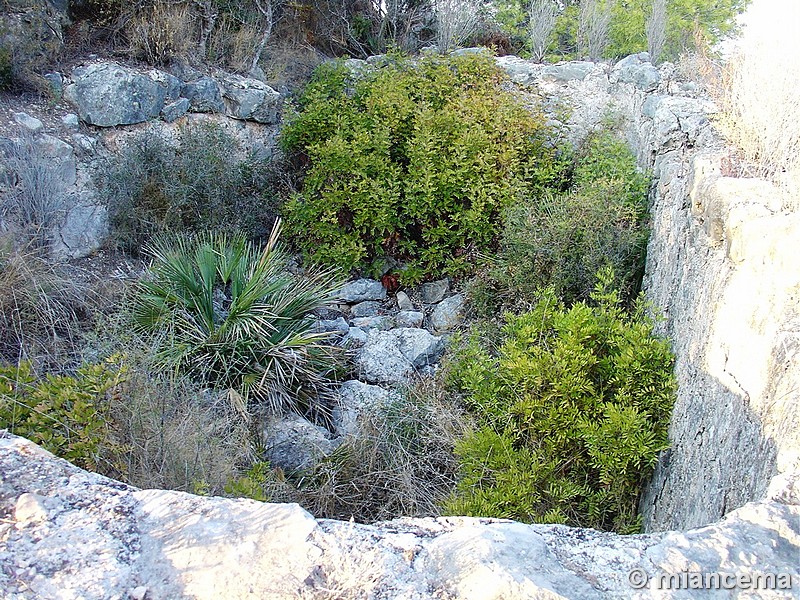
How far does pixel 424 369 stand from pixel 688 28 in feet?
24.2

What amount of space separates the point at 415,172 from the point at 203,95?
241cm

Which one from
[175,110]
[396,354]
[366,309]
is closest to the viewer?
[396,354]

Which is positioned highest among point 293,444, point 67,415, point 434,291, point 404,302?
point 67,415

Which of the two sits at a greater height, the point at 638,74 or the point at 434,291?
the point at 638,74

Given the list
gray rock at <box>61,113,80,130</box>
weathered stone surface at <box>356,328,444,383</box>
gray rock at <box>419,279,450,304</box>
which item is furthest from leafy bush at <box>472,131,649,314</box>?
gray rock at <box>61,113,80,130</box>

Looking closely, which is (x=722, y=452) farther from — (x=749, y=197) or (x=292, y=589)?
(x=292, y=589)

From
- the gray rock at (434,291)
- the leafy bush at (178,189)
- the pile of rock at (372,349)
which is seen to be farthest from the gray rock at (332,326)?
the leafy bush at (178,189)

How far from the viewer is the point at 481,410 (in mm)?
4078

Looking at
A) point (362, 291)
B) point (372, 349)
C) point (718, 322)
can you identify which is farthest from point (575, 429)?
point (362, 291)

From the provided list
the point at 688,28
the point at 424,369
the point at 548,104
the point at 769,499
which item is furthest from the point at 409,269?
the point at 688,28

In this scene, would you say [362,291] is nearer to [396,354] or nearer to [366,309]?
[366,309]

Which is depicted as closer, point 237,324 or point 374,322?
point 237,324

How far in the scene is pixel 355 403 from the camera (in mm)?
4793

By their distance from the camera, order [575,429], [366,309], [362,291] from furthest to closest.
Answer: [362,291]
[366,309]
[575,429]
